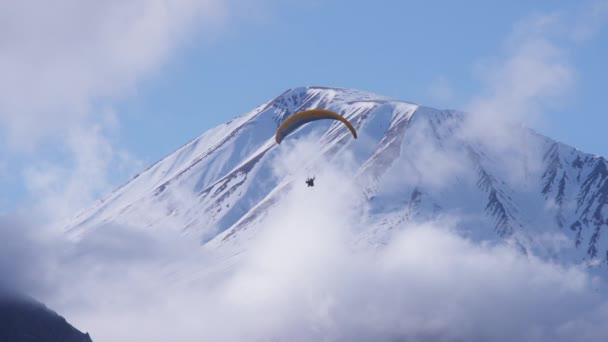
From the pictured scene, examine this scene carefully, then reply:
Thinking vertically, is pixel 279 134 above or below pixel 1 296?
below

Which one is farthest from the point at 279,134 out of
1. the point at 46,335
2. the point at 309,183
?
the point at 46,335

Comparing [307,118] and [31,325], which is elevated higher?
[31,325]

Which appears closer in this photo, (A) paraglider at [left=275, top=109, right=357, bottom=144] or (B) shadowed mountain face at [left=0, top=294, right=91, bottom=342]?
(A) paraglider at [left=275, top=109, right=357, bottom=144]

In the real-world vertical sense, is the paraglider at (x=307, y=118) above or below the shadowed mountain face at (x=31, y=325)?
below

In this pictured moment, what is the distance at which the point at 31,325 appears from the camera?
623ft

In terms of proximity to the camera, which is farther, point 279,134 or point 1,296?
point 1,296

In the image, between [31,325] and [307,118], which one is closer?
[307,118]

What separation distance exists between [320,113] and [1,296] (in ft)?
254

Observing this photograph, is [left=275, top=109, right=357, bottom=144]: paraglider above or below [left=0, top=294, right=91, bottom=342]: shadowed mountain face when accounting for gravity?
below

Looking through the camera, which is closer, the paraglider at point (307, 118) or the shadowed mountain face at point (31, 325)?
the paraglider at point (307, 118)

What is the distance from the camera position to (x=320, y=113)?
148250mm

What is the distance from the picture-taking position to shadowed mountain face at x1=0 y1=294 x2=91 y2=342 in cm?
18700

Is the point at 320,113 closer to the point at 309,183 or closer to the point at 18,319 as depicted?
the point at 309,183

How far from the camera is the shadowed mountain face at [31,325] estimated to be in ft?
614
